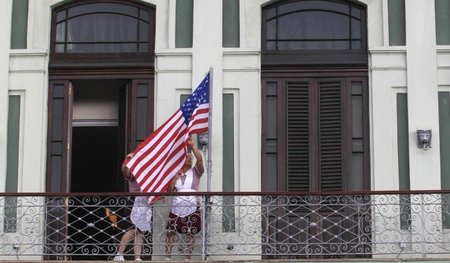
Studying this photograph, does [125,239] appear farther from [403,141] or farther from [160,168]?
[403,141]

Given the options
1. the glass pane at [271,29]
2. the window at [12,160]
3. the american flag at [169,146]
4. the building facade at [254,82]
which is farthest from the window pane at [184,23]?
the window at [12,160]

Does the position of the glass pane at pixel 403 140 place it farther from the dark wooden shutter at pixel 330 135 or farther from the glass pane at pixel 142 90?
the glass pane at pixel 142 90

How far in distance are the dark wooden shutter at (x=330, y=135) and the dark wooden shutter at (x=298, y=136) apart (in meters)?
0.21

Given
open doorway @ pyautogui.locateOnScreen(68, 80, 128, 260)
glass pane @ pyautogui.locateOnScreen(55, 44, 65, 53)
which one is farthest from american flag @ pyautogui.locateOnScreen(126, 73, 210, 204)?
glass pane @ pyautogui.locateOnScreen(55, 44, 65, 53)

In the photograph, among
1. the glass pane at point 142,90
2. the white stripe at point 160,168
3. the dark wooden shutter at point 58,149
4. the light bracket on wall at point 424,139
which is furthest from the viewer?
the glass pane at point 142,90

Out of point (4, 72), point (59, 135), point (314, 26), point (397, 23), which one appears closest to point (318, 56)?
point (314, 26)

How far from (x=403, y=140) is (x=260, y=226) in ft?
8.34

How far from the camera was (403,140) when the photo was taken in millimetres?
18578

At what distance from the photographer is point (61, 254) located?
1738 centimetres

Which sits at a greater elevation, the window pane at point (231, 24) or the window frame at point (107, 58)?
the window pane at point (231, 24)

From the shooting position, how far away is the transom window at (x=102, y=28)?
19.4m

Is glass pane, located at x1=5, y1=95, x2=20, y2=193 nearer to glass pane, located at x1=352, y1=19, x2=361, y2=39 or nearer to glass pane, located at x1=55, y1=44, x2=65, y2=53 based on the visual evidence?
glass pane, located at x1=55, y1=44, x2=65, y2=53

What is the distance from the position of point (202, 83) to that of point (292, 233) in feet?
8.47

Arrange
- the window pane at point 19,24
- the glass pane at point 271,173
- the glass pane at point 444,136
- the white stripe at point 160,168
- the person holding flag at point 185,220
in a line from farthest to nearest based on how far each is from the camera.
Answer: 1. the window pane at point 19,24
2. the glass pane at point 271,173
3. the glass pane at point 444,136
4. the white stripe at point 160,168
5. the person holding flag at point 185,220
